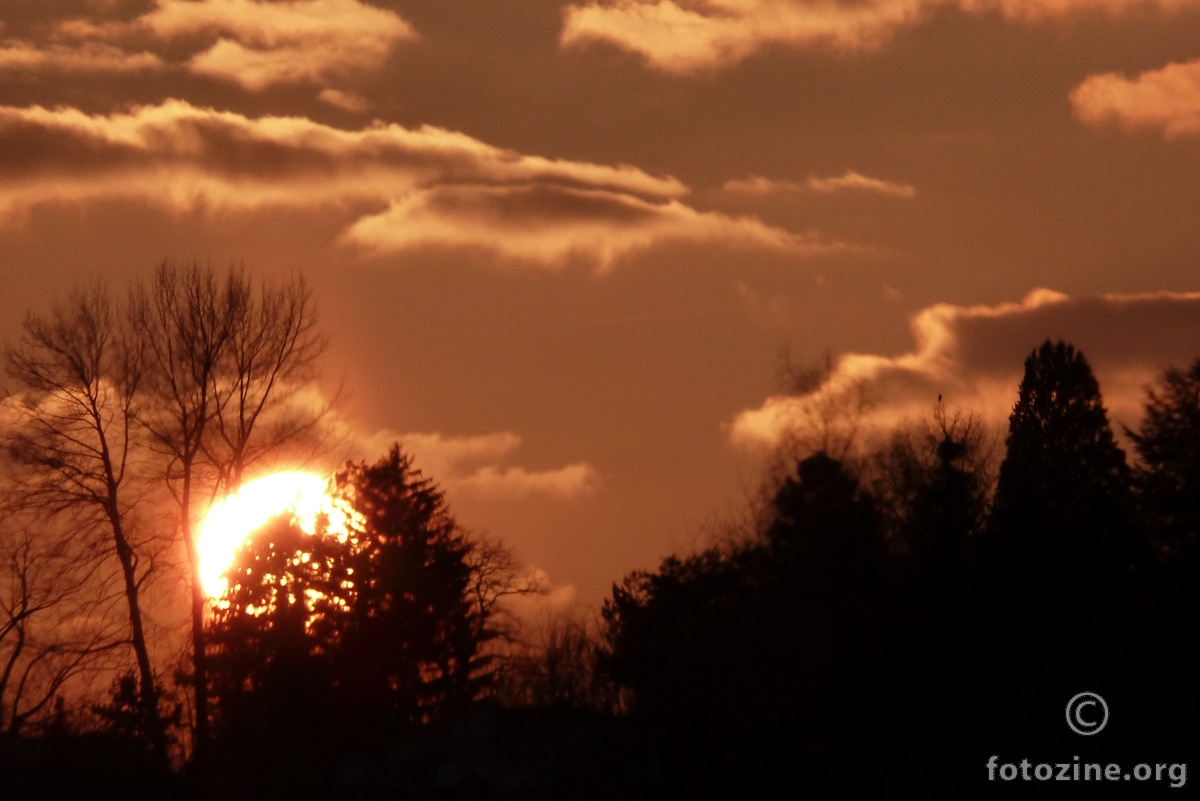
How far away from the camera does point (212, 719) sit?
47.9 meters

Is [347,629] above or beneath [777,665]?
above

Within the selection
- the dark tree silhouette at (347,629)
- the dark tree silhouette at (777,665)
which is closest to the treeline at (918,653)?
the dark tree silhouette at (777,665)

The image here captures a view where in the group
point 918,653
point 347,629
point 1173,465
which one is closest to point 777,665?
point 918,653

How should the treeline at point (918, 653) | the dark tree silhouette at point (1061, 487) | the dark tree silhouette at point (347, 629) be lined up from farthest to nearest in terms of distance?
the dark tree silhouette at point (347, 629) → the dark tree silhouette at point (1061, 487) → the treeline at point (918, 653)

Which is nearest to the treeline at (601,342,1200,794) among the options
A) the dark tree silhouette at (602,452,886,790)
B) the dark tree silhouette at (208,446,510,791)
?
the dark tree silhouette at (602,452,886,790)

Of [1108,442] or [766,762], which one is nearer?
[766,762]

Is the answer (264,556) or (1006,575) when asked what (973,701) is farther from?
(264,556)

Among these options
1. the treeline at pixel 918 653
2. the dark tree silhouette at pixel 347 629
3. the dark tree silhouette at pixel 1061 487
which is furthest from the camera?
the dark tree silhouette at pixel 347 629

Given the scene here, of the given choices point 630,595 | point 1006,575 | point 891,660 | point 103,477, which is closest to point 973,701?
point 891,660

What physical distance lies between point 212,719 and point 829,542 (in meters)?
21.1

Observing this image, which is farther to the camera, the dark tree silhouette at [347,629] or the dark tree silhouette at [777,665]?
the dark tree silhouette at [347,629]

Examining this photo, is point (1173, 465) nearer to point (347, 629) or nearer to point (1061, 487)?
point (1061, 487)

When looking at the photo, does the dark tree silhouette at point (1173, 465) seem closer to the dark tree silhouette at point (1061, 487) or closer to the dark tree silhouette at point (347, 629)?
the dark tree silhouette at point (1061, 487)

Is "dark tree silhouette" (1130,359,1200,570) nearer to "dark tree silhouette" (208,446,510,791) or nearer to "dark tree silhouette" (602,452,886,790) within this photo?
"dark tree silhouette" (602,452,886,790)
